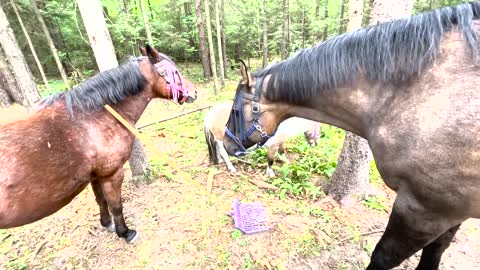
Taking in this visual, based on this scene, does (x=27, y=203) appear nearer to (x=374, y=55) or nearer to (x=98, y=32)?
(x=98, y=32)

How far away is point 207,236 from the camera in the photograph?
3.36 meters

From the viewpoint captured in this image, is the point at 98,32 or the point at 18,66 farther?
the point at 18,66

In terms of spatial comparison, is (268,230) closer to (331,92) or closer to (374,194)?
(374,194)

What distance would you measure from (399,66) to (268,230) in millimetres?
2582

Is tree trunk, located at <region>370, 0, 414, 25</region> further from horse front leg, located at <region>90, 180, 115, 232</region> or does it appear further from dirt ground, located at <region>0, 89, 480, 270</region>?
horse front leg, located at <region>90, 180, 115, 232</region>

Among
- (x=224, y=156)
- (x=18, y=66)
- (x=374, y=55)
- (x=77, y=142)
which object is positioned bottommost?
(x=224, y=156)

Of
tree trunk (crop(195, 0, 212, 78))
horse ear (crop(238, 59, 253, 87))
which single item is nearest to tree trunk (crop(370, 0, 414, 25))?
horse ear (crop(238, 59, 253, 87))

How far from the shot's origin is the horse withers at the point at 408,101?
152 cm

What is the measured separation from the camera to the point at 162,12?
16.2 meters

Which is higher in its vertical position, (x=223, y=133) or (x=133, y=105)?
(x=133, y=105)

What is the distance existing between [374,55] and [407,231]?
4.50 ft

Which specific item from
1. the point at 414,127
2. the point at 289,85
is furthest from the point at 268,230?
the point at 414,127

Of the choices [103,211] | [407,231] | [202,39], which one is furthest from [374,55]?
[202,39]

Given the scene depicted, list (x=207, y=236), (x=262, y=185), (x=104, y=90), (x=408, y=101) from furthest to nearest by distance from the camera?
(x=262, y=185) → (x=207, y=236) → (x=104, y=90) → (x=408, y=101)
